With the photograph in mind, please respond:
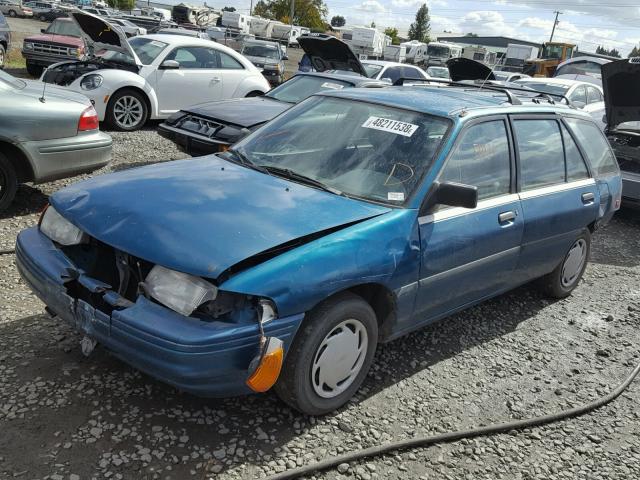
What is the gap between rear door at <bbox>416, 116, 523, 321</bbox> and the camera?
3.28 metres

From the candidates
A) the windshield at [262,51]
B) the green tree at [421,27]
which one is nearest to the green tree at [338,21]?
the green tree at [421,27]

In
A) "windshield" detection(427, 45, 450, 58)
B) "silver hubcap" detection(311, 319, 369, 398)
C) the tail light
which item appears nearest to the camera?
"silver hubcap" detection(311, 319, 369, 398)

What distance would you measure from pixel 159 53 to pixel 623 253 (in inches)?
308

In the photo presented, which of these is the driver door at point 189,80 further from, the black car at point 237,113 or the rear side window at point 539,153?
the rear side window at point 539,153

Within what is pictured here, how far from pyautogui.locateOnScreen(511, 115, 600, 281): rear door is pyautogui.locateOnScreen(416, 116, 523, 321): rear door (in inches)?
6.0

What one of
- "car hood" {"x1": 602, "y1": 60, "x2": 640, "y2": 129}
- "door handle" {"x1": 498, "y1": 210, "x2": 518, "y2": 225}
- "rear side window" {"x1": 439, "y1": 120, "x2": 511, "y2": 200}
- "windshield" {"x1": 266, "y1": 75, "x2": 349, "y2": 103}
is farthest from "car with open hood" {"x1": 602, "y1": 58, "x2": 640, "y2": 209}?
"door handle" {"x1": 498, "y1": 210, "x2": 518, "y2": 225}

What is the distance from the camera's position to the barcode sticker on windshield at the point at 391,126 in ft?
11.4

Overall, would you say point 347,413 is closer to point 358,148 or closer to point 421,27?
point 358,148

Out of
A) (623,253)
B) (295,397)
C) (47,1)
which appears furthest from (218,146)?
(47,1)

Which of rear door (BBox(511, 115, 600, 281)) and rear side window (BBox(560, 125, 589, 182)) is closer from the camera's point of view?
rear door (BBox(511, 115, 600, 281))

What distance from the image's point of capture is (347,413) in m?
3.12

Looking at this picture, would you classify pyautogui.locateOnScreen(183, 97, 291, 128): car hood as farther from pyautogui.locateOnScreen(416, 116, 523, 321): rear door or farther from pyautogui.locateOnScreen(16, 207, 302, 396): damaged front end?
pyautogui.locateOnScreen(16, 207, 302, 396): damaged front end

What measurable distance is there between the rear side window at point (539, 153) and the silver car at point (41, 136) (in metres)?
3.87

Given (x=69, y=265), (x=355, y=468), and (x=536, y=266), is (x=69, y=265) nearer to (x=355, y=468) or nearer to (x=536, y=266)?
(x=355, y=468)
